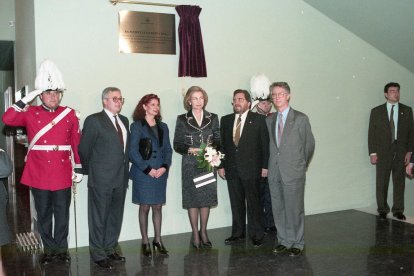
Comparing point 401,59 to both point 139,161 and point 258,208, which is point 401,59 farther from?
point 139,161

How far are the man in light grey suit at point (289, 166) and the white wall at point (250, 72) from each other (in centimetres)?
114

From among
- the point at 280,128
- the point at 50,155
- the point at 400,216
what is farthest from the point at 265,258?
the point at 400,216

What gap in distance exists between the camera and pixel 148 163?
4445 millimetres

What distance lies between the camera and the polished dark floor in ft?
13.1

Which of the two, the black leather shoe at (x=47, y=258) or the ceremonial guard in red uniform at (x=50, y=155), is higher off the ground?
the ceremonial guard in red uniform at (x=50, y=155)

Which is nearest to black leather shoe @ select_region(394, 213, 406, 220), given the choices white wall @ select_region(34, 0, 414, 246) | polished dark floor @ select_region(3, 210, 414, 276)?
polished dark floor @ select_region(3, 210, 414, 276)

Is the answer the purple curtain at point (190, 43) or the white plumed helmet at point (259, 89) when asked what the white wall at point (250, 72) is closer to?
the purple curtain at point (190, 43)

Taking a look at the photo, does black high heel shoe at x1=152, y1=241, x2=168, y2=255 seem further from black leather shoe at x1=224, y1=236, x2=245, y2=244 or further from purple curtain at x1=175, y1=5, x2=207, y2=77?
purple curtain at x1=175, y1=5, x2=207, y2=77

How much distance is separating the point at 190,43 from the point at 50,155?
78.1 inches

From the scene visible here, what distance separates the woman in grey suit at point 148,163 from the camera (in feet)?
14.5

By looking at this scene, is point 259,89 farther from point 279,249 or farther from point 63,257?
point 63,257

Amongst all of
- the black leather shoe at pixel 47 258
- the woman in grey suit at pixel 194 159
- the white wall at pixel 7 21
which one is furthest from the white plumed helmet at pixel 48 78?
the white wall at pixel 7 21

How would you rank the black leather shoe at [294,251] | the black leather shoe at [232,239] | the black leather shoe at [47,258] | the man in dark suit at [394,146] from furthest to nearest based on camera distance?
the man in dark suit at [394,146] < the black leather shoe at [232,239] < the black leather shoe at [294,251] < the black leather shoe at [47,258]

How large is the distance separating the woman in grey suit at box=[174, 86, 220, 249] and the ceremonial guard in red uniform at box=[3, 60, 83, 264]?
3.37ft
